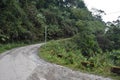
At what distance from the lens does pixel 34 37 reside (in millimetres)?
39688

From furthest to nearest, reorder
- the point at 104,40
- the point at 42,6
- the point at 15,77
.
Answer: the point at 42,6 < the point at 104,40 < the point at 15,77

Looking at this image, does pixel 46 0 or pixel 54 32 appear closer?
pixel 54 32

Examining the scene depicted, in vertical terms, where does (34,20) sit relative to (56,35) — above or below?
above

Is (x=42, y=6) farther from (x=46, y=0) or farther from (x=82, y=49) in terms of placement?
(x=82, y=49)

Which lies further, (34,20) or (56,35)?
(56,35)

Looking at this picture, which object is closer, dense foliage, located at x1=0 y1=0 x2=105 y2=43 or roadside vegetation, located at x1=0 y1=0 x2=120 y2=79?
roadside vegetation, located at x1=0 y1=0 x2=120 y2=79

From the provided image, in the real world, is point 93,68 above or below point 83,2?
A: below

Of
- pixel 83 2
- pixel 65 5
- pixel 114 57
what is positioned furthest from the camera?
pixel 83 2

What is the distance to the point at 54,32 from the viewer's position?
47656 mm

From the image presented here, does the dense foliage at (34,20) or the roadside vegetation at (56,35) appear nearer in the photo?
the roadside vegetation at (56,35)

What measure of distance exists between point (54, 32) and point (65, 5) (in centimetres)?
2253

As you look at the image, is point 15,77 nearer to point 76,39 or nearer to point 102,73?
point 102,73

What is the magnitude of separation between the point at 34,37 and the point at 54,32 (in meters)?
8.75

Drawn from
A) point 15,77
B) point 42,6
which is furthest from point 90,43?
point 15,77
